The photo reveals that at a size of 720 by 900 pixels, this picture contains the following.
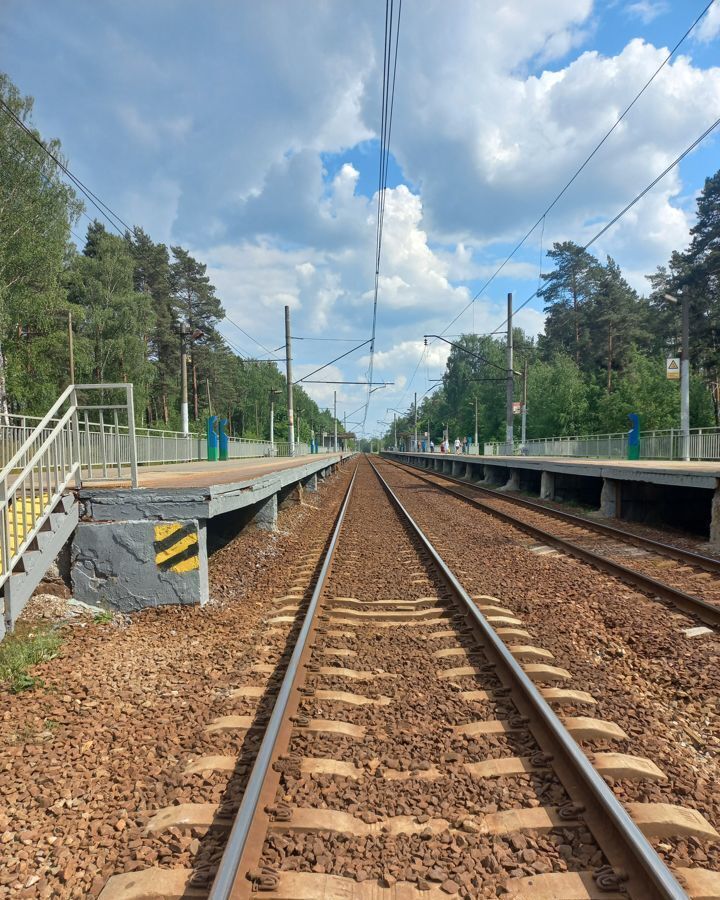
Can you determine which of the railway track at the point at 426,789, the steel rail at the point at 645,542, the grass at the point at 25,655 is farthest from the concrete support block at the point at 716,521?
the grass at the point at 25,655

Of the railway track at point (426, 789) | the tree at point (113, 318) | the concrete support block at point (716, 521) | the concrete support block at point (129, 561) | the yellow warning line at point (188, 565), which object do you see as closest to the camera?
the railway track at point (426, 789)

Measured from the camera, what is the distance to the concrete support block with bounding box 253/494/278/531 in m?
11.4

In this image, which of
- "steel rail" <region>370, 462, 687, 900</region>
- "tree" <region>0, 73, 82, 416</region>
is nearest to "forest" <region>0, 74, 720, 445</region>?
"tree" <region>0, 73, 82, 416</region>

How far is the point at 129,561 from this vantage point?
6.12 meters

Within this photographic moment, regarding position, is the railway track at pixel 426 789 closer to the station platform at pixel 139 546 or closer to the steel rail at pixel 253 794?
A: the steel rail at pixel 253 794

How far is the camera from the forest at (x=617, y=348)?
38656mm

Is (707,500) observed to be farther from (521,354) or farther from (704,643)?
(521,354)

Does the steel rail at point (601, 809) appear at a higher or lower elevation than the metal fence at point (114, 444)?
lower

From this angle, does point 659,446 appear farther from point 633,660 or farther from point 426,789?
point 426,789

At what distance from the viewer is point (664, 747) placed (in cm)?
341

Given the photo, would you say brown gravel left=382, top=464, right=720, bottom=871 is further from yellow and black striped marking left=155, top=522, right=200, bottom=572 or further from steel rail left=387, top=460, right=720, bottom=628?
yellow and black striped marking left=155, top=522, right=200, bottom=572

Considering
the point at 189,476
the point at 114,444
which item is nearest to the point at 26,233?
the point at 189,476

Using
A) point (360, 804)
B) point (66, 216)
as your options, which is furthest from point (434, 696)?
point (66, 216)

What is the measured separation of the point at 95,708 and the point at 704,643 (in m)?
4.99
